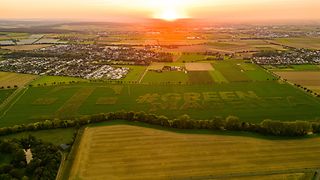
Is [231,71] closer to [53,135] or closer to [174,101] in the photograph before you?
[174,101]

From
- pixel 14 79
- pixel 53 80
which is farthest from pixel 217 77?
pixel 14 79

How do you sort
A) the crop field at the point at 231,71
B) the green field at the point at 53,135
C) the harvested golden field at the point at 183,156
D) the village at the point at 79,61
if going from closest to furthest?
the harvested golden field at the point at 183,156
the green field at the point at 53,135
the crop field at the point at 231,71
the village at the point at 79,61

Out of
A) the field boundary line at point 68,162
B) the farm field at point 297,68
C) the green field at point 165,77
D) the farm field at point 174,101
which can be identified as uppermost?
the farm field at point 297,68

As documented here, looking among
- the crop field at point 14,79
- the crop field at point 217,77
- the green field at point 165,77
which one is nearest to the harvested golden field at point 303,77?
the crop field at point 217,77

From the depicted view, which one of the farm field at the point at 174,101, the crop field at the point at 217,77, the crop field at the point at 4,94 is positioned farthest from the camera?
the crop field at the point at 217,77

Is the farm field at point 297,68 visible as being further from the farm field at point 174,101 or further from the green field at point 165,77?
the green field at point 165,77

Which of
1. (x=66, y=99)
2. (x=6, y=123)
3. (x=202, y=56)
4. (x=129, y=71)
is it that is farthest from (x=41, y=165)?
(x=202, y=56)

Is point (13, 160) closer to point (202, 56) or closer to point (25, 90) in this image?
point (25, 90)
